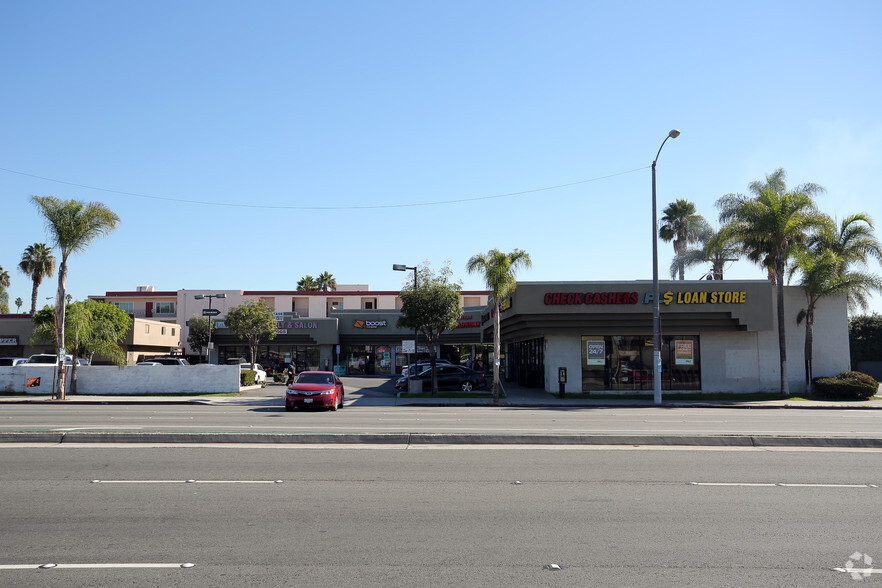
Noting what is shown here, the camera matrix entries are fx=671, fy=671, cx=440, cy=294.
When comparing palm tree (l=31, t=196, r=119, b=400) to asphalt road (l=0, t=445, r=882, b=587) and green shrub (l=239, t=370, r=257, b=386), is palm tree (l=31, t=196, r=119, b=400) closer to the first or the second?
green shrub (l=239, t=370, r=257, b=386)

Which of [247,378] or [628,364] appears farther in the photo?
[247,378]

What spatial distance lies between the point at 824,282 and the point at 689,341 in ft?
21.9

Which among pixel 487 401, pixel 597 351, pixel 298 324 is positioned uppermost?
pixel 298 324

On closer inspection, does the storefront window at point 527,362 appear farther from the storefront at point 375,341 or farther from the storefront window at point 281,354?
the storefront window at point 281,354

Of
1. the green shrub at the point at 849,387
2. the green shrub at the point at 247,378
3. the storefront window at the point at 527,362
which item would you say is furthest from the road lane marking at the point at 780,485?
the green shrub at the point at 247,378

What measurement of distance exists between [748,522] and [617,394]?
83.3 feet

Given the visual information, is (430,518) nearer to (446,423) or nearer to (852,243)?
(446,423)

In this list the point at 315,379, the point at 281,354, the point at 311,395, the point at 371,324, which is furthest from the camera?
the point at 281,354

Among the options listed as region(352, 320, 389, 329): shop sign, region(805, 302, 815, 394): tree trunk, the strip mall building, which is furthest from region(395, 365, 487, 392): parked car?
region(352, 320, 389, 329): shop sign

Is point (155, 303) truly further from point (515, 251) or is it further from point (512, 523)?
point (512, 523)

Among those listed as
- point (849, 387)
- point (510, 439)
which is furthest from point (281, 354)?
point (510, 439)

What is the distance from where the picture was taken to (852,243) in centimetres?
3334

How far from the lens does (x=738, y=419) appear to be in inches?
814

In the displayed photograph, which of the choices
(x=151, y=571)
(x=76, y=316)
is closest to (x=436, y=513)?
(x=151, y=571)
